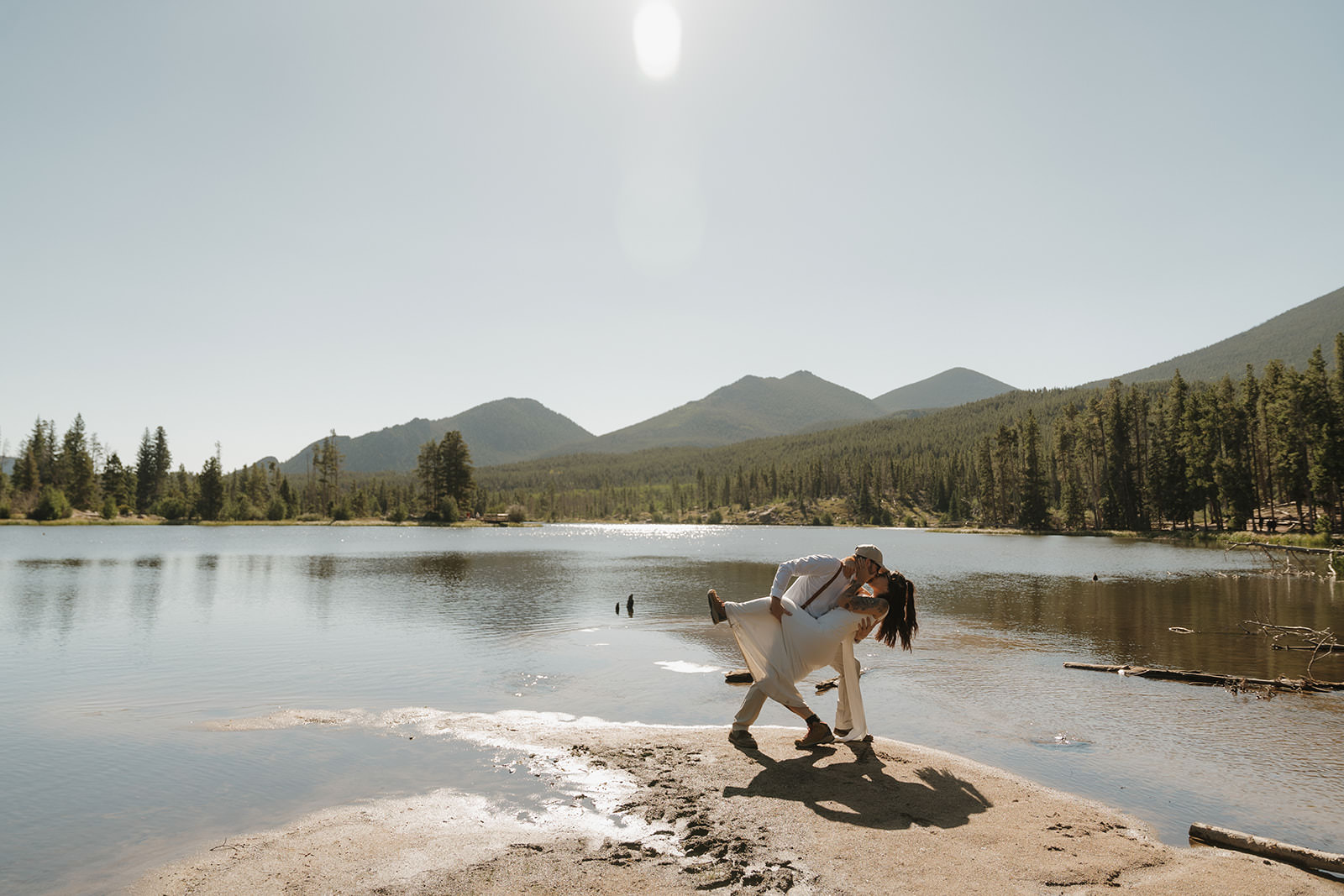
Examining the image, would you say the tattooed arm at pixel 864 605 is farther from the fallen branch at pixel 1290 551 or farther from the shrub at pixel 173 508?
the shrub at pixel 173 508

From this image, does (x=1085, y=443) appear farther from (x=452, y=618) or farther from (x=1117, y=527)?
(x=452, y=618)

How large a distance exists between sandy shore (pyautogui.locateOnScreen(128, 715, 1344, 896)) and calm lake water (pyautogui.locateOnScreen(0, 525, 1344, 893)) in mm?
965

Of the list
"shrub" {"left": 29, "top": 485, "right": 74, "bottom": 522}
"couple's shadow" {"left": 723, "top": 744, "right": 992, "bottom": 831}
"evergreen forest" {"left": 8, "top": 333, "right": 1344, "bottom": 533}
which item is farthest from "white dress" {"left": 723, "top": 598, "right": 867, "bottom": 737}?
"shrub" {"left": 29, "top": 485, "right": 74, "bottom": 522}

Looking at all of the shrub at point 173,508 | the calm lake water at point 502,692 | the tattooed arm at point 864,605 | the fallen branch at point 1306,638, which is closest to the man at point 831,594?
the tattooed arm at point 864,605

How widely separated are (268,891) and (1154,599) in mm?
36521

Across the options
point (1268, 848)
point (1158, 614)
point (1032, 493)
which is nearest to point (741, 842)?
point (1268, 848)

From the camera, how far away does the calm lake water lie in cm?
909

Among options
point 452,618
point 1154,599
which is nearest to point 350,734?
point 452,618

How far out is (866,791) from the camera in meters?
8.68

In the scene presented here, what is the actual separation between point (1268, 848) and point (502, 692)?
495 inches

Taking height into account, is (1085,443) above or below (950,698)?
above

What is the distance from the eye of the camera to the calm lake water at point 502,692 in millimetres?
9086

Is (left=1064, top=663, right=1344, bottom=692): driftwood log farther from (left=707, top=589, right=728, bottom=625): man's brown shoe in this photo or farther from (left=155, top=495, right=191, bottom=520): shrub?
(left=155, top=495, right=191, bottom=520): shrub

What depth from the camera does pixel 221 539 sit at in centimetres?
8988
